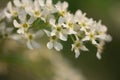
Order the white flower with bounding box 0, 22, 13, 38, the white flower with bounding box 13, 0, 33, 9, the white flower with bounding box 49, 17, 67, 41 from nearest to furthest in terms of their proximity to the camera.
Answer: the white flower with bounding box 49, 17, 67, 41
the white flower with bounding box 13, 0, 33, 9
the white flower with bounding box 0, 22, 13, 38

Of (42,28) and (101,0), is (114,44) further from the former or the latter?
(42,28)

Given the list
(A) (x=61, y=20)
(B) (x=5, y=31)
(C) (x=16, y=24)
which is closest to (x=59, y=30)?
(A) (x=61, y=20)

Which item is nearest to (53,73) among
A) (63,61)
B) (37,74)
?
(37,74)

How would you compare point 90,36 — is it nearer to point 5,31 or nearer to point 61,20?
point 61,20

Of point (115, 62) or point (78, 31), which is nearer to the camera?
point (78, 31)

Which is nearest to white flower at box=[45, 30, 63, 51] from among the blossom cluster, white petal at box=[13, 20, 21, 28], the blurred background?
the blossom cluster

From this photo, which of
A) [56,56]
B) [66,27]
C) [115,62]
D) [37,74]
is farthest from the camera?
[115,62]

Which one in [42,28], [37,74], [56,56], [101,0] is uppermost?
[101,0]

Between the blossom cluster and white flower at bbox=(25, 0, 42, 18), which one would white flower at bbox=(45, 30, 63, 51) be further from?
white flower at bbox=(25, 0, 42, 18)
